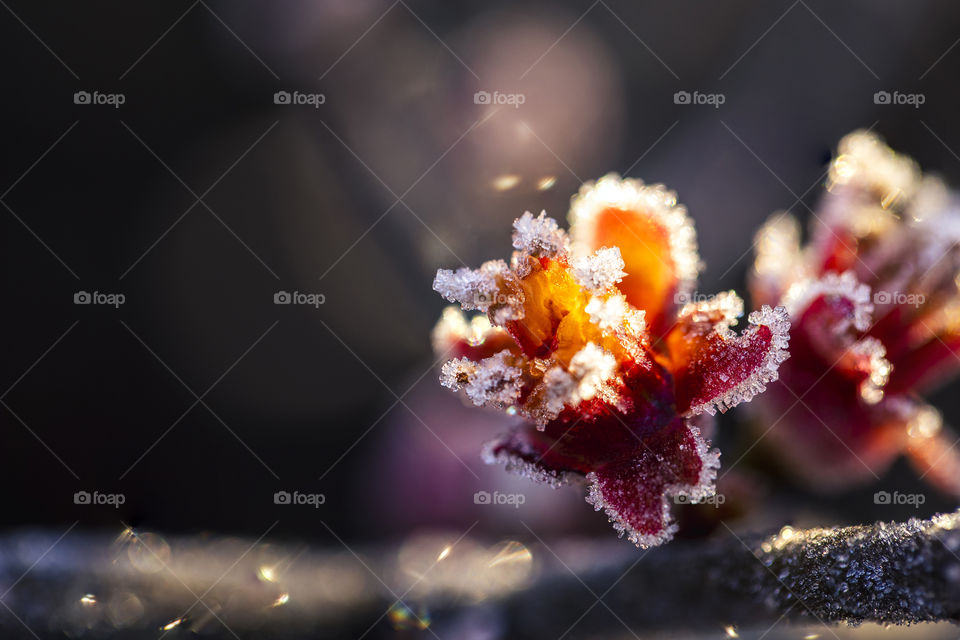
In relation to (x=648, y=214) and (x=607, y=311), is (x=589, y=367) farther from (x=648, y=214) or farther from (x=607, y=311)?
(x=648, y=214)

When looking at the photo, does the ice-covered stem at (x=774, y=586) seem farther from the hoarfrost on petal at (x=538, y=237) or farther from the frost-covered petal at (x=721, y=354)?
the hoarfrost on petal at (x=538, y=237)

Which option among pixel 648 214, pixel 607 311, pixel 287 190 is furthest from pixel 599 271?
pixel 287 190

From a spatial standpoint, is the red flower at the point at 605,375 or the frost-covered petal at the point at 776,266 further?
the frost-covered petal at the point at 776,266

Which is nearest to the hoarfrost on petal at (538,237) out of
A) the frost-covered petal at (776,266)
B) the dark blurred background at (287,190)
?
the frost-covered petal at (776,266)

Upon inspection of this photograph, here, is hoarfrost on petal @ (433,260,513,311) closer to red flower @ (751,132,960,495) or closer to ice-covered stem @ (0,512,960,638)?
ice-covered stem @ (0,512,960,638)

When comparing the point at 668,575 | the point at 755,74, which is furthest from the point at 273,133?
the point at 668,575
